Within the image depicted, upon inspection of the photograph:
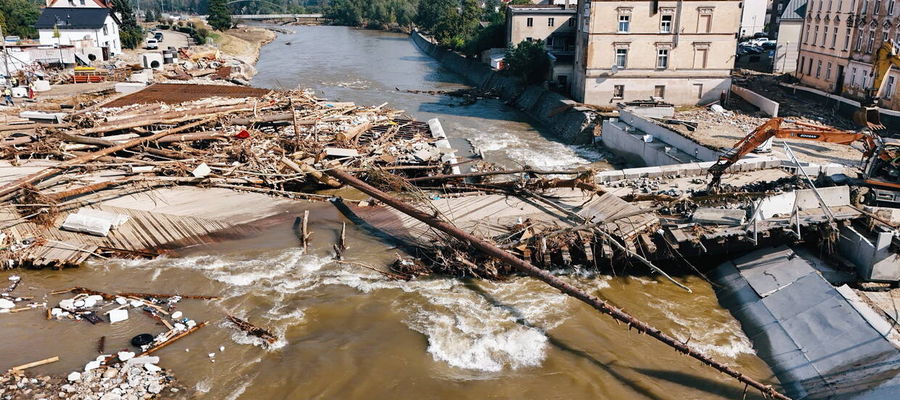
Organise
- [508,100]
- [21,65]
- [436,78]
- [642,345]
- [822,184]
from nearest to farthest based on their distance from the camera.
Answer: [642,345] → [822,184] → [21,65] → [508,100] → [436,78]

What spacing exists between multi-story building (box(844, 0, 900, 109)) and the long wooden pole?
2849 centimetres

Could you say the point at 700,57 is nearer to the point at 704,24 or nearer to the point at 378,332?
the point at 704,24

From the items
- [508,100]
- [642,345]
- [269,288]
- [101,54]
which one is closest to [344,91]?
[508,100]

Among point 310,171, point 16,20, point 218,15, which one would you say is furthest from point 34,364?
point 218,15

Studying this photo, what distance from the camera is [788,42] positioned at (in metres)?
51.4

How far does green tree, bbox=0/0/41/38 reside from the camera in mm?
64356

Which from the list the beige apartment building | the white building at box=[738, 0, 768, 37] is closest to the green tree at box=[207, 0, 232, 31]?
the beige apartment building

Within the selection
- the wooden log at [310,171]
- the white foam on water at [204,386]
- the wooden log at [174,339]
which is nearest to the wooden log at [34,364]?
the wooden log at [174,339]

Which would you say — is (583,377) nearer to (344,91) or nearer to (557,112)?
(557,112)

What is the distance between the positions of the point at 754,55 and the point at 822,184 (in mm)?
40873

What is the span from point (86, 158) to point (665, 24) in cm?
3357

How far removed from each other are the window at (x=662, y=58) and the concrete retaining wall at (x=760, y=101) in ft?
17.9

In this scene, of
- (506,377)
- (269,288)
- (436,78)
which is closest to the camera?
(506,377)

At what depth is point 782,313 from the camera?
50.4 feet
